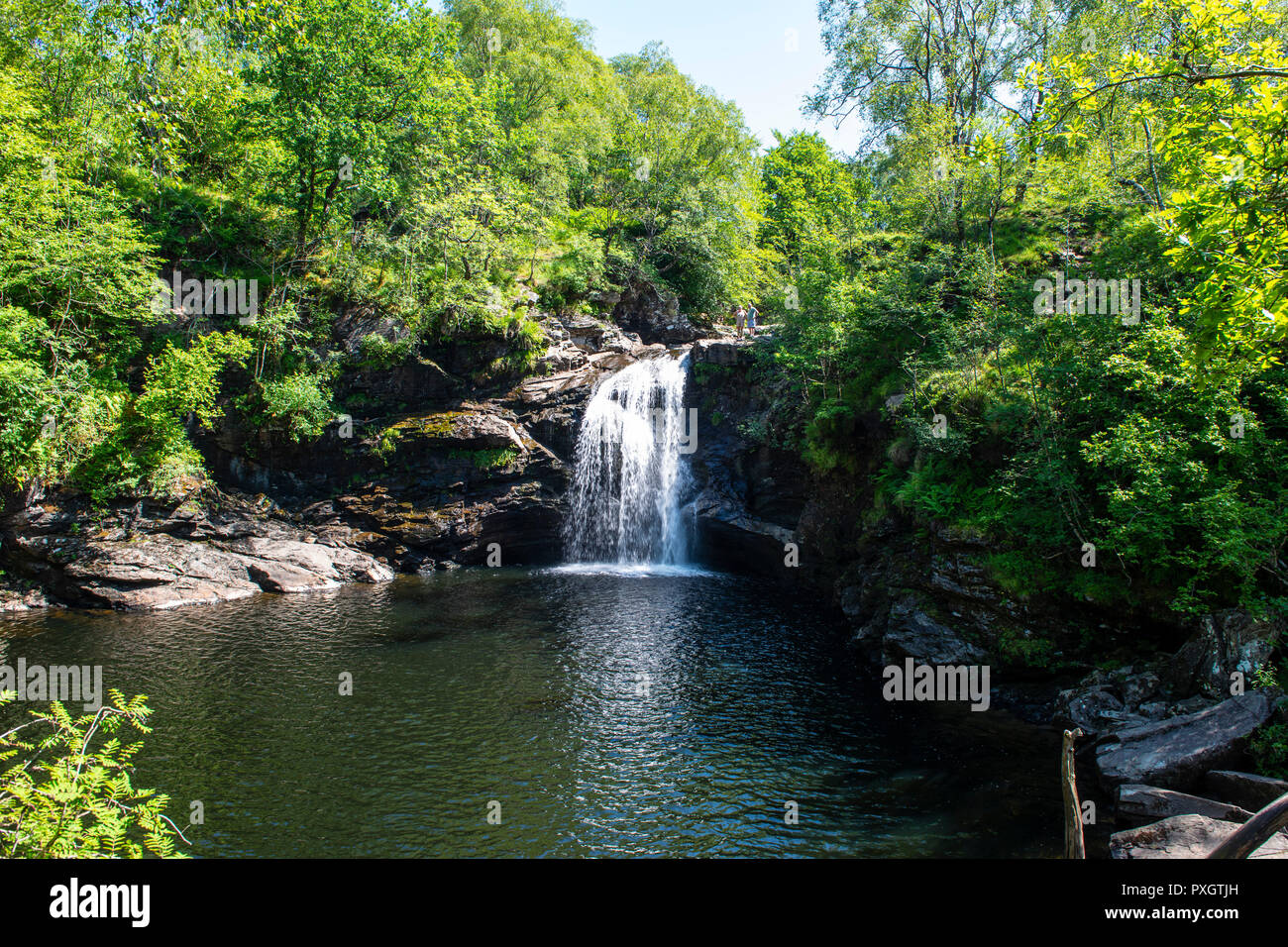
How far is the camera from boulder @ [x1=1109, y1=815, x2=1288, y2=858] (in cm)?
783

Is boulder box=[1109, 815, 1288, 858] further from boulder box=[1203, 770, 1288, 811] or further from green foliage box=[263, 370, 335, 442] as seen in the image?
green foliage box=[263, 370, 335, 442]

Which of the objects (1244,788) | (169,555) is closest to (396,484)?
(169,555)

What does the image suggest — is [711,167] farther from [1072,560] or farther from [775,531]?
[1072,560]

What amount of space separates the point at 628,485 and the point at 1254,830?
945 inches

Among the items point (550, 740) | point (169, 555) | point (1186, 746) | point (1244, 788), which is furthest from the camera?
point (169, 555)

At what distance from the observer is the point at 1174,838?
8070 mm

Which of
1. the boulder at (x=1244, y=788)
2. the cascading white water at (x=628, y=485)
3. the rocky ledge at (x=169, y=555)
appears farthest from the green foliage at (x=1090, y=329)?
the rocky ledge at (x=169, y=555)

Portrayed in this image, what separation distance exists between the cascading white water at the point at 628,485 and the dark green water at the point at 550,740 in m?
8.02

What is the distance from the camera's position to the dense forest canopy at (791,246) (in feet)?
35.2

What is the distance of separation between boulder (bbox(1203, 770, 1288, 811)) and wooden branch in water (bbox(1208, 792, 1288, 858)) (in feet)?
18.9

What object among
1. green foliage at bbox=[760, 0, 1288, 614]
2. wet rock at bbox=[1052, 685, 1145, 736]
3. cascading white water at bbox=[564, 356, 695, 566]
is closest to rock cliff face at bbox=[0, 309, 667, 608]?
cascading white water at bbox=[564, 356, 695, 566]

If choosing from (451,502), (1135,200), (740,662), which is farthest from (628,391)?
(1135,200)

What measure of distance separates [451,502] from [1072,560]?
21411 millimetres

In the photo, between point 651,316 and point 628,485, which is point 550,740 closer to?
point 628,485
